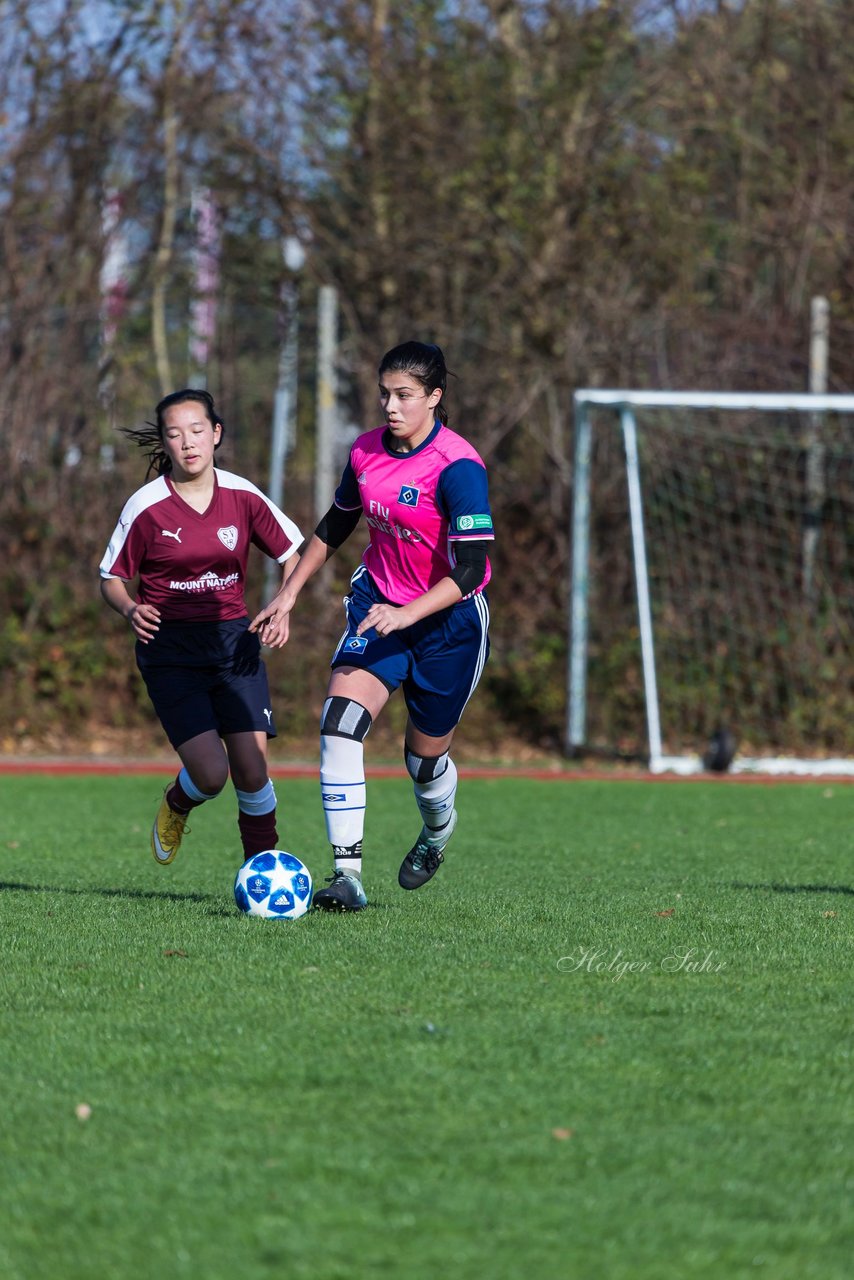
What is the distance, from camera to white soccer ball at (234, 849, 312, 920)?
5.97 meters

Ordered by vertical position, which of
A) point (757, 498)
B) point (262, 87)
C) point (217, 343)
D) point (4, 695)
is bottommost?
point (4, 695)

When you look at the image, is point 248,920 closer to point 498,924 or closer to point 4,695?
point 498,924

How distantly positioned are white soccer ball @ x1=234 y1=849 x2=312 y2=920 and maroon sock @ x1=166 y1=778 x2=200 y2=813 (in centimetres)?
87

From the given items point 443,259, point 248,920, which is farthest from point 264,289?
point 248,920

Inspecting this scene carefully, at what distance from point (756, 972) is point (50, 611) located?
11.5m

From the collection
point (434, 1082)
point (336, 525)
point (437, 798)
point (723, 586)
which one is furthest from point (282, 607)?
point (723, 586)

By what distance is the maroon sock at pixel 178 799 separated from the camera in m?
6.84

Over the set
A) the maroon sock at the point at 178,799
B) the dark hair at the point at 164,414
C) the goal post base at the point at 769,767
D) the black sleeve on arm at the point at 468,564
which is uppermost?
the dark hair at the point at 164,414

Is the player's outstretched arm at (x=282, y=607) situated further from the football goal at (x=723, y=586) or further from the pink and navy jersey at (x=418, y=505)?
the football goal at (x=723, y=586)

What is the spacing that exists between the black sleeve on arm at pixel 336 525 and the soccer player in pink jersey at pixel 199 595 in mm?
211

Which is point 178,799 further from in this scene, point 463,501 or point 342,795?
point 463,501

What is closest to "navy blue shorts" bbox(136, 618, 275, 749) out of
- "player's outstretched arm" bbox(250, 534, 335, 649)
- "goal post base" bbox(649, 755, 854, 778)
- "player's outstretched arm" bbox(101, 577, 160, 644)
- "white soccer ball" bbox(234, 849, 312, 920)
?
"player's outstretched arm" bbox(101, 577, 160, 644)

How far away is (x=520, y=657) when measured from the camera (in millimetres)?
16000

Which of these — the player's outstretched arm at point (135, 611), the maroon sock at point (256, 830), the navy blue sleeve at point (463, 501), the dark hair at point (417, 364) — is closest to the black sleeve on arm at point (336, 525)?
the navy blue sleeve at point (463, 501)
